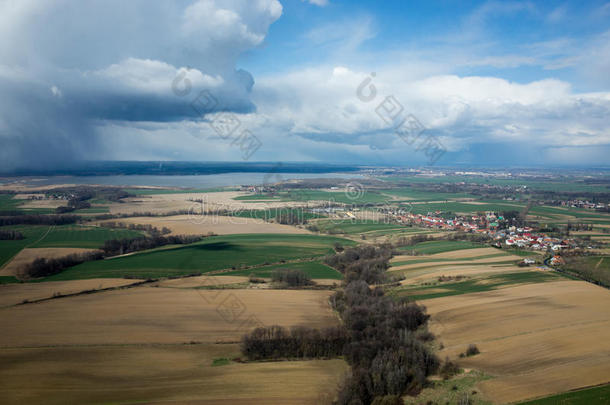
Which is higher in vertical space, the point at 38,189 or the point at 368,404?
the point at 38,189

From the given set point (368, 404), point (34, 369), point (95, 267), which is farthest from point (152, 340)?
point (95, 267)

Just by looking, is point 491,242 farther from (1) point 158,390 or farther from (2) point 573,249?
(1) point 158,390

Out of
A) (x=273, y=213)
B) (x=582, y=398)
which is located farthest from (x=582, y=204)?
(x=582, y=398)

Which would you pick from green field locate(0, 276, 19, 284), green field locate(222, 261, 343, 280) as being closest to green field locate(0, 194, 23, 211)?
green field locate(0, 276, 19, 284)

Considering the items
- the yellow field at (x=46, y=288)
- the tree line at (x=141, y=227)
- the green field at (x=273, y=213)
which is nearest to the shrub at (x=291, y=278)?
the yellow field at (x=46, y=288)

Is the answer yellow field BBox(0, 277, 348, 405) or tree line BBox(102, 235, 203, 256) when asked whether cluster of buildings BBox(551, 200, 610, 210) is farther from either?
tree line BBox(102, 235, 203, 256)
